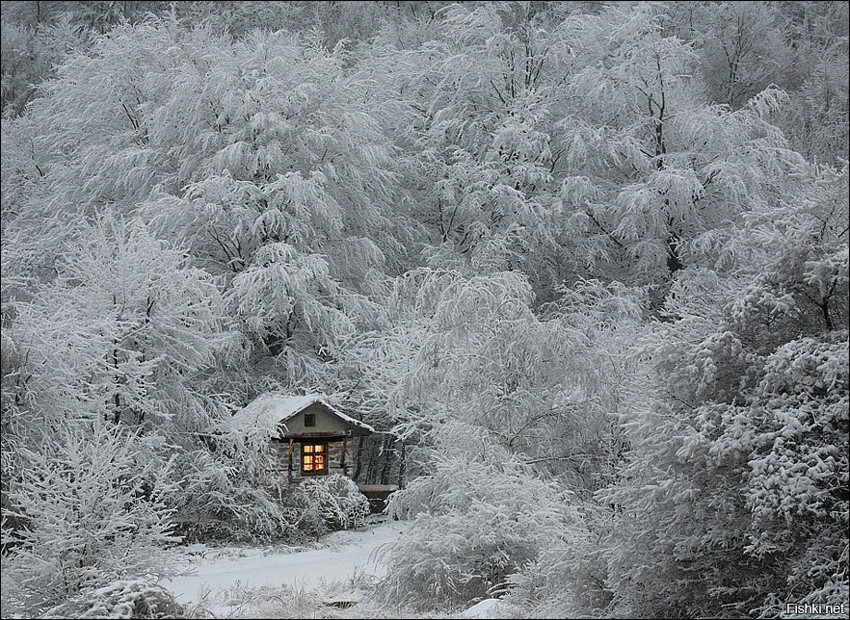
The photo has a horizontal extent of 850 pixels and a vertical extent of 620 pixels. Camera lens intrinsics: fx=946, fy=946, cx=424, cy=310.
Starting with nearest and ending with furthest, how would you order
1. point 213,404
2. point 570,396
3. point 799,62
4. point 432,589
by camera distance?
point 432,589, point 570,396, point 213,404, point 799,62

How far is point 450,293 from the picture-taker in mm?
12703

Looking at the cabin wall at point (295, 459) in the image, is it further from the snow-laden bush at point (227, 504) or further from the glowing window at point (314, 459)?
the snow-laden bush at point (227, 504)

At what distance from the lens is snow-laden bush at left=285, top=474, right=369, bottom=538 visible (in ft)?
50.0

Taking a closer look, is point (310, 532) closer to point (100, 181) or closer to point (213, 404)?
point (213, 404)

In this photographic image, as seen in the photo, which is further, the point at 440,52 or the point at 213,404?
the point at 440,52

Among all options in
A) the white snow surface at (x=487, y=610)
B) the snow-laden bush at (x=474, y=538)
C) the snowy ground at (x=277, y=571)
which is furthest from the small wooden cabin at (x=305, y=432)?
the white snow surface at (x=487, y=610)

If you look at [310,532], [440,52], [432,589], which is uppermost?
[440,52]

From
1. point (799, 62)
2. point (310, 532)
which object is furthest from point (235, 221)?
point (799, 62)

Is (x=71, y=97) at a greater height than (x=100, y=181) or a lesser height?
greater

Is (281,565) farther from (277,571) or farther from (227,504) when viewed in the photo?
(227,504)

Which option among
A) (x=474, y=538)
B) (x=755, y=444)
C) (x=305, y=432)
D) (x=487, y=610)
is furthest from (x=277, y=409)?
(x=755, y=444)

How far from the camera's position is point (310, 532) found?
50.0 ft

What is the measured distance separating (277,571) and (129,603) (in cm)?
585

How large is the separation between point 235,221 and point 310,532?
249 inches
